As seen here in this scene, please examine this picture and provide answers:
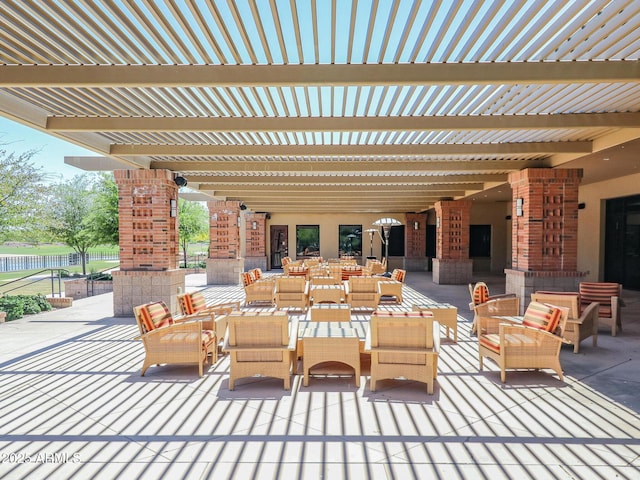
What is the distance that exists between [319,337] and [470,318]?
4.98 meters

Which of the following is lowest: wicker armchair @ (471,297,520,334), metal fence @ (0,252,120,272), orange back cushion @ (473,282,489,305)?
metal fence @ (0,252,120,272)

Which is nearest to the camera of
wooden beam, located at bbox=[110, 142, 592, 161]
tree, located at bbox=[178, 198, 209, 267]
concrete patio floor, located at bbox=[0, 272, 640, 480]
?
concrete patio floor, located at bbox=[0, 272, 640, 480]

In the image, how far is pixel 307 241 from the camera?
21484 millimetres

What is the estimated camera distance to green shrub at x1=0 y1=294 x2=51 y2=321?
26.8 feet

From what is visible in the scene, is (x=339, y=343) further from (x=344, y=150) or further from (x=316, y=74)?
(x=344, y=150)

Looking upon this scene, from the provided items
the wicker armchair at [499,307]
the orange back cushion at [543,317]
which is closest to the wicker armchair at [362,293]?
the wicker armchair at [499,307]

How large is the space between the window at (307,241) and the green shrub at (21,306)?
13313 millimetres

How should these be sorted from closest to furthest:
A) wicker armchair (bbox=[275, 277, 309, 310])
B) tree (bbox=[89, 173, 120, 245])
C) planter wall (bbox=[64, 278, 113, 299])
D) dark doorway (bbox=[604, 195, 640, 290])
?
wicker armchair (bbox=[275, 277, 309, 310])
dark doorway (bbox=[604, 195, 640, 290])
planter wall (bbox=[64, 278, 113, 299])
tree (bbox=[89, 173, 120, 245])

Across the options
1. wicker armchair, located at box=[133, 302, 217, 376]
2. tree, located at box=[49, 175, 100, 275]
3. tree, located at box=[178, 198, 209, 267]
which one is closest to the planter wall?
tree, located at box=[49, 175, 100, 275]

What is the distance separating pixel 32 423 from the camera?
3.53 metres

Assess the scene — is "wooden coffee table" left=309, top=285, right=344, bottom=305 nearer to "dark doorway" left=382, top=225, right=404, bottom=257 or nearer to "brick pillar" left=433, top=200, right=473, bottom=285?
"brick pillar" left=433, top=200, right=473, bottom=285

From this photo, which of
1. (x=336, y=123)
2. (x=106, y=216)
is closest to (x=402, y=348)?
(x=336, y=123)

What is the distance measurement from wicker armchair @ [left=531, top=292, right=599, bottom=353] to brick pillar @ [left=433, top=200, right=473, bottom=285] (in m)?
8.41

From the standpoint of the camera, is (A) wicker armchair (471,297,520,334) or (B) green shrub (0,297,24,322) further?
(B) green shrub (0,297,24,322)
